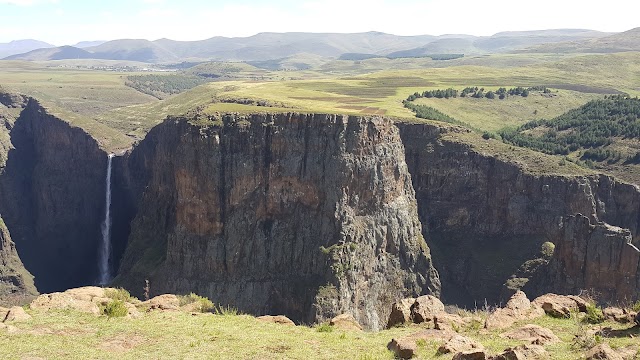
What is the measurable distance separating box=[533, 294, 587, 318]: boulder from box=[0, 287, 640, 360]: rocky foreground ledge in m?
0.06

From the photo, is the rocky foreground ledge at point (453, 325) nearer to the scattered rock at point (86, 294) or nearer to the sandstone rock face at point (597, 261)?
the scattered rock at point (86, 294)

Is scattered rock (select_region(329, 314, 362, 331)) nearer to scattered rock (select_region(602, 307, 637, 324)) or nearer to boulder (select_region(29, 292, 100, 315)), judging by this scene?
scattered rock (select_region(602, 307, 637, 324))

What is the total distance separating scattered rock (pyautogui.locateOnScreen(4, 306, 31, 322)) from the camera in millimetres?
32250

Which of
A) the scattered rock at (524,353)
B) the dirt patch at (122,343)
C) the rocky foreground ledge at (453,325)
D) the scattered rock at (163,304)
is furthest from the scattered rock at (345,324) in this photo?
the scattered rock at (524,353)

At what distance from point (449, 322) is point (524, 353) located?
8.70 meters

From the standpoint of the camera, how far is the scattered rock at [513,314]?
109 feet

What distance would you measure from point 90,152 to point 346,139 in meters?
70.4

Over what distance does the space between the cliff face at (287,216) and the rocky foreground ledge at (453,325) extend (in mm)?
43170

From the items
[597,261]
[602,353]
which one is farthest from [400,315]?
[597,261]

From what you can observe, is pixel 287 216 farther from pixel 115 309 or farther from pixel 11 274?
pixel 11 274

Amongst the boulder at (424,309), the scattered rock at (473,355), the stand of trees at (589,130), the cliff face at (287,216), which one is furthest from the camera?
the stand of trees at (589,130)

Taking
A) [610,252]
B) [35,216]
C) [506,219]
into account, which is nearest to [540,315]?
[610,252]

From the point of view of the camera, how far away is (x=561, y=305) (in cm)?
3528

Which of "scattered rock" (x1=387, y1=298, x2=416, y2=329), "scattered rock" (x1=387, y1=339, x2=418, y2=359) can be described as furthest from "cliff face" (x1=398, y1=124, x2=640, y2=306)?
"scattered rock" (x1=387, y1=339, x2=418, y2=359)
